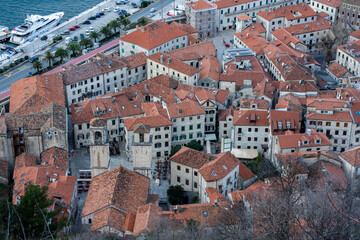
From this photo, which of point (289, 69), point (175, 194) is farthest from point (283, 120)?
point (175, 194)

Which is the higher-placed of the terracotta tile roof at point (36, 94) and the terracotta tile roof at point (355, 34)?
the terracotta tile roof at point (355, 34)

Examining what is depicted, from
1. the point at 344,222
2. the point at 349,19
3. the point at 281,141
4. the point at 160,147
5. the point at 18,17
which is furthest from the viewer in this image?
the point at 18,17

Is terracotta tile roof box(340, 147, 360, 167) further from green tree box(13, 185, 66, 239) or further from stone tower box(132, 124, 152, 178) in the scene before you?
green tree box(13, 185, 66, 239)

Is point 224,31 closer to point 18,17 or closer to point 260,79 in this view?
point 260,79

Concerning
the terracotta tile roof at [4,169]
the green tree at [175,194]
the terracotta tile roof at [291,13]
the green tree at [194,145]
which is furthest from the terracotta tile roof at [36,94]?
the terracotta tile roof at [291,13]

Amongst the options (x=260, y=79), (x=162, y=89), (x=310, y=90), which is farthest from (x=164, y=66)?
(x=310, y=90)

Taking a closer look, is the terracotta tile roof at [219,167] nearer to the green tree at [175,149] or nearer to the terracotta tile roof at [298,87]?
the green tree at [175,149]
